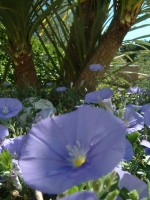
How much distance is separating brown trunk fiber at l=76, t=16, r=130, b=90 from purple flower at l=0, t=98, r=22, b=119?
45.9 inches

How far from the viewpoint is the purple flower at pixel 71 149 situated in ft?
1.73


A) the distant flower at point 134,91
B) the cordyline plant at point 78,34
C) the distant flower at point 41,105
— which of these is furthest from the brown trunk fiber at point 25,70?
the distant flower at point 41,105

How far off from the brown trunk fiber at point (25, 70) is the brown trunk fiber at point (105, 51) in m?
0.32

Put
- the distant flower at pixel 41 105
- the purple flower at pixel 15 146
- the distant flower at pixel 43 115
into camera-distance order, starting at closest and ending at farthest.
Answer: the purple flower at pixel 15 146 < the distant flower at pixel 43 115 < the distant flower at pixel 41 105

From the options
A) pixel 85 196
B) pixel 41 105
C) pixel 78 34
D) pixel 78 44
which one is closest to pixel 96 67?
pixel 78 44

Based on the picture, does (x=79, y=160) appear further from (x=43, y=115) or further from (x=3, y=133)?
(x=43, y=115)

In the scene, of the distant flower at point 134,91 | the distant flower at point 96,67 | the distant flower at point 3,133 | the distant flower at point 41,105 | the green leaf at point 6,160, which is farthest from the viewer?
the distant flower at point 96,67

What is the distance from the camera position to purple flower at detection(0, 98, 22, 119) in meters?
1.32

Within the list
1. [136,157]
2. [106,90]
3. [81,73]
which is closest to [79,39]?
[81,73]

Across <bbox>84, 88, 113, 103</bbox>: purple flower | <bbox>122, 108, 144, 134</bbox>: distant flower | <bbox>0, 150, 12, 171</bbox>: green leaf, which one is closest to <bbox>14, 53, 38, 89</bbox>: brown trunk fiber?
<bbox>84, 88, 113, 103</bbox>: purple flower

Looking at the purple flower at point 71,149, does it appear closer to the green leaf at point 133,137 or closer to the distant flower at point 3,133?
the green leaf at point 133,137

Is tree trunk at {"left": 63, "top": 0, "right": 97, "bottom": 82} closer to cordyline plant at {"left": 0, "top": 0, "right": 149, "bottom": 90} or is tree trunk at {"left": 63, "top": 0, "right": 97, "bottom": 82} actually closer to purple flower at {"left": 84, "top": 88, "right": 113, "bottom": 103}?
cordyline plant at {"left": 0, "top": 0, "right": 149, "bottom": 90}

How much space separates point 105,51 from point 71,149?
83.3 inches

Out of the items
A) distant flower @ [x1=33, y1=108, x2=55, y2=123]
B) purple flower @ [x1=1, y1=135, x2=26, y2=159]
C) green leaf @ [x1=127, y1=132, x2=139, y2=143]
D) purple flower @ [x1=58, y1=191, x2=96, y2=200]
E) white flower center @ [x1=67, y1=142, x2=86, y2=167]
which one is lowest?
distant flower @ [x1=33, y1=108, x2=55, y2=123]
